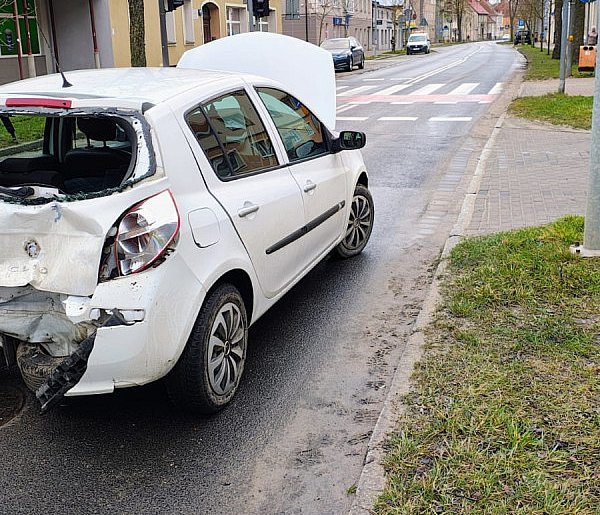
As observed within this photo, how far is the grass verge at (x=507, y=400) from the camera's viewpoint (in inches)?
121

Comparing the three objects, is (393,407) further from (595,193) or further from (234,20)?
(234,20)

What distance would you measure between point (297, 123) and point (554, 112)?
12627mm

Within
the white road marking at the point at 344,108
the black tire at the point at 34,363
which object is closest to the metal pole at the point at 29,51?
the white road marking at the point at 344,108

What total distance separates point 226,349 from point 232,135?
4.00 feet

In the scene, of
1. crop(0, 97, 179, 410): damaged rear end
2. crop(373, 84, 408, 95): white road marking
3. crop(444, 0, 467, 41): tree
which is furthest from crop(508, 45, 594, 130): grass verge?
crop(444, 0, 467, 41): tree

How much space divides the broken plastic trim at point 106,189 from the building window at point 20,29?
20.5 m

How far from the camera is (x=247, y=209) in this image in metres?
4.18

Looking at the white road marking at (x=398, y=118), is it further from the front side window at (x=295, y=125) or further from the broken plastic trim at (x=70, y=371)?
the broken plastic trim at (x=70, y=371)

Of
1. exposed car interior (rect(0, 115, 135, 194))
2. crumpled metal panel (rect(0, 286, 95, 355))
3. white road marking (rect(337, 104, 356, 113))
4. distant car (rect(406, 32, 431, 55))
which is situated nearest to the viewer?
crumpled metal panel (rect(0, 286, 95, 355))

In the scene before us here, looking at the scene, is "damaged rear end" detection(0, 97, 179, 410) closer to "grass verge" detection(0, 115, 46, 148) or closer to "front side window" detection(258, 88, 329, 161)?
"grass verge" detection(0, 115, 46, 148)

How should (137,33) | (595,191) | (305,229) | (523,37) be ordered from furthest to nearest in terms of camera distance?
(523,37)
(137,33)
(595,191)
(305,229)

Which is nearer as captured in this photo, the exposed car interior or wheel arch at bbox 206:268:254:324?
wheel arch at bbox 206:268:254:324

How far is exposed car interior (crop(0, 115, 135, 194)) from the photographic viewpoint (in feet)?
14.2

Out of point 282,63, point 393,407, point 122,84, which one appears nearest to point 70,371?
point 393,407
